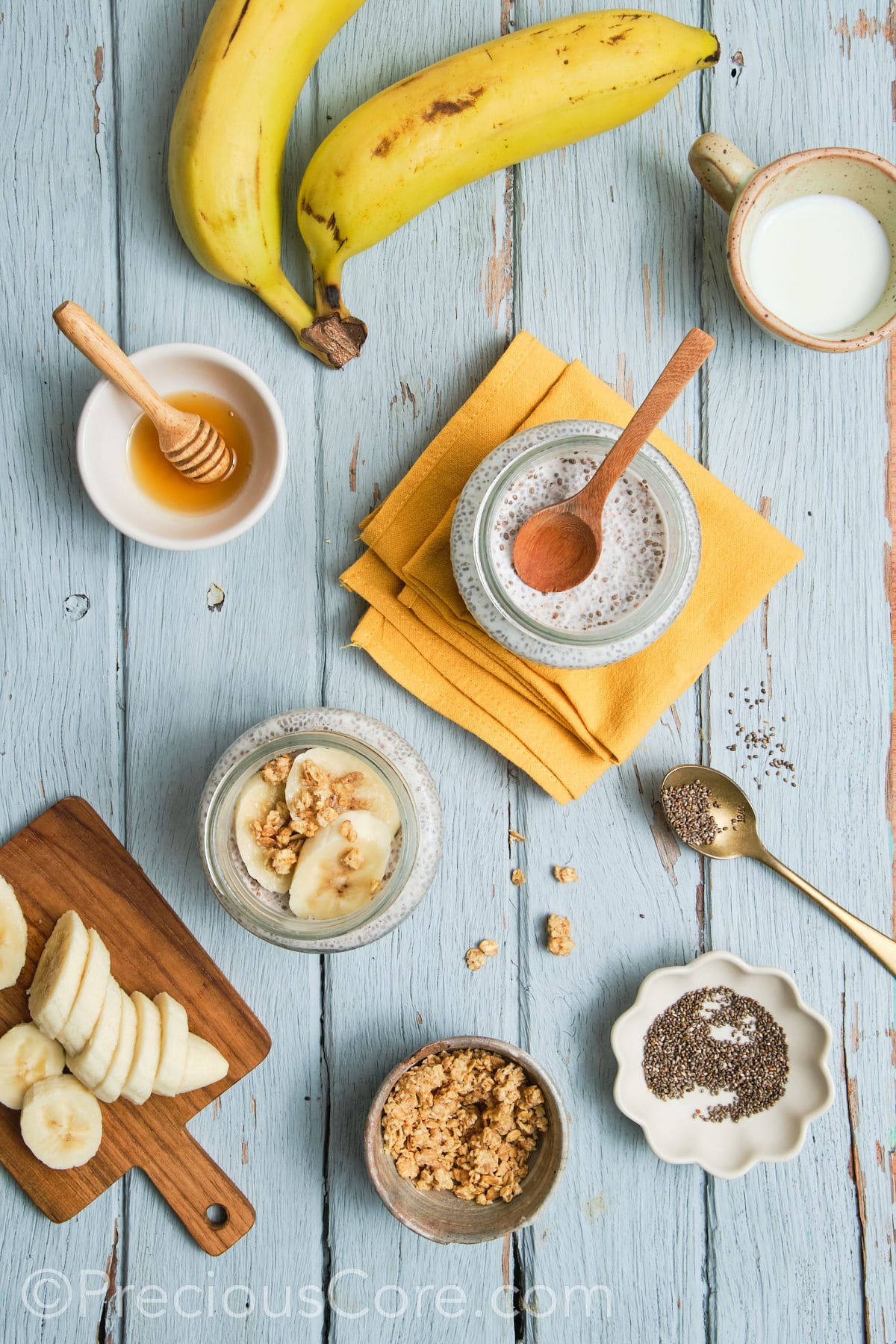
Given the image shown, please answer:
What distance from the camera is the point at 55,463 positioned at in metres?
1.23

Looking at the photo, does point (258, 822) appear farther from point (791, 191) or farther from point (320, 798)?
point (791, 191)

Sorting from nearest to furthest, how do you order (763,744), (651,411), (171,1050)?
(651,411)
(171,1050)
(763,744)

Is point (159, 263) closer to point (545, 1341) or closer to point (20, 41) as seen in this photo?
point (20, 41)

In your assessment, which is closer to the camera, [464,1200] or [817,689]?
[464,1200]

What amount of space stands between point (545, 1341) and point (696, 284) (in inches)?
54.2

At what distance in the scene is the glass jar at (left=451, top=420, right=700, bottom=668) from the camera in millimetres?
1048

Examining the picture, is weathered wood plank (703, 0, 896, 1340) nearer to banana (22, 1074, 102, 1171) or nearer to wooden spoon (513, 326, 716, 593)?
wooden spoon (513, 326, 716, 593)

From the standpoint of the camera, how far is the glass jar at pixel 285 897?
3.35 ft

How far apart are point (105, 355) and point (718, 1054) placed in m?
1.11

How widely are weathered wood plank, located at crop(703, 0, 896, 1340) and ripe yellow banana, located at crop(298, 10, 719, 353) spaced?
0.18 m

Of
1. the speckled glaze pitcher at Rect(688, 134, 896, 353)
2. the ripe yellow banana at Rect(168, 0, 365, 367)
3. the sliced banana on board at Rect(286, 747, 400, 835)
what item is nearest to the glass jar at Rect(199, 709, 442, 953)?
the sliced banana on board at Rect(286, 747, 400, 835)

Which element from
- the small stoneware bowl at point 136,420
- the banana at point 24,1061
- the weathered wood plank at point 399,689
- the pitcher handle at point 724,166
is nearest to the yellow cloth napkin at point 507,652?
the weathered wood plank at point 399,689

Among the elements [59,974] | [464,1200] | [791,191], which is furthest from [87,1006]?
[791,191]

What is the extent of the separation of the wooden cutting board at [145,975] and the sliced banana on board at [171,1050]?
3 cm
